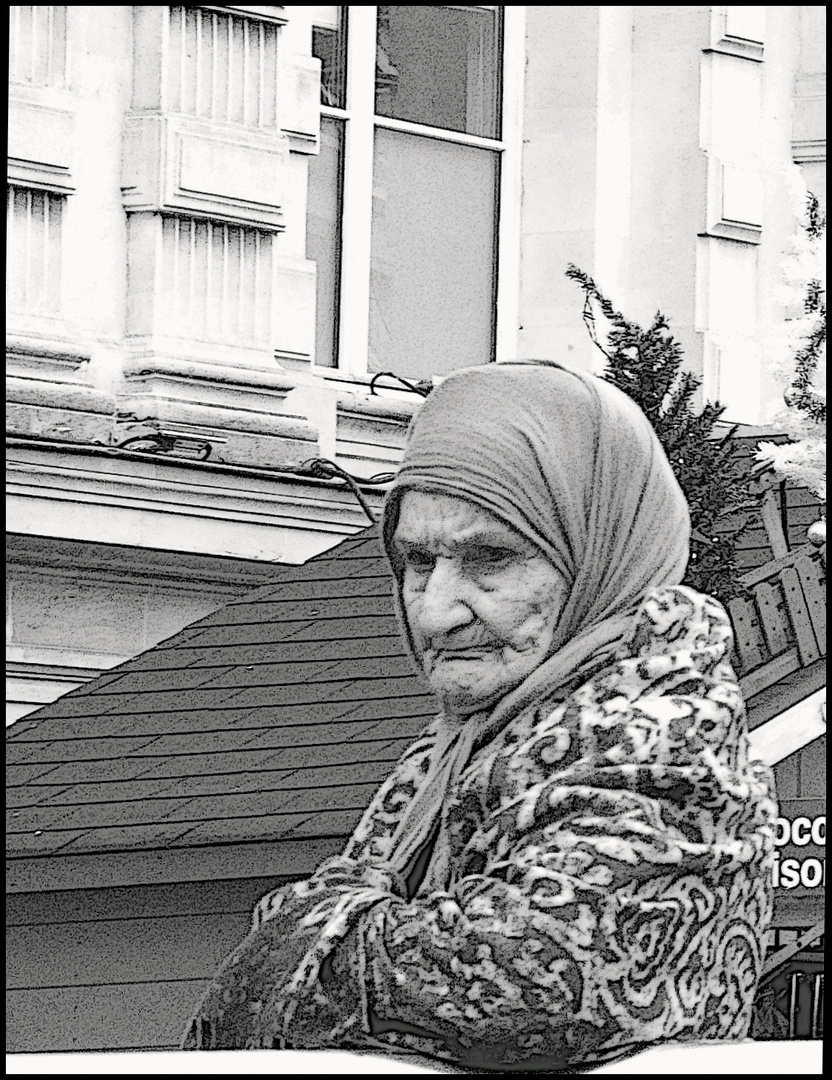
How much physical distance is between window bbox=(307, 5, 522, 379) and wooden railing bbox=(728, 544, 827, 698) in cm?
234

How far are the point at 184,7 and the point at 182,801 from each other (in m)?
2.78

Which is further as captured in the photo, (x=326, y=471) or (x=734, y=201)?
(x=734, y=201)

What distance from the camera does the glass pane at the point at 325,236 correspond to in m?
9.14

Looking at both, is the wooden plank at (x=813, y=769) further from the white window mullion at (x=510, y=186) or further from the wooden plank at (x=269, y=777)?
the white window mullion at (x=510, y=186)

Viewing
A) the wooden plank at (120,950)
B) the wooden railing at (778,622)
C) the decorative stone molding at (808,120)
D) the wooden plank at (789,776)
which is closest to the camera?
the wooden plank at (120,950)

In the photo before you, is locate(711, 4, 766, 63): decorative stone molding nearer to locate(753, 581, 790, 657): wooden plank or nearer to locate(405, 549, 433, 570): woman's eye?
locate(753, 581, 790, 657): wooden plank

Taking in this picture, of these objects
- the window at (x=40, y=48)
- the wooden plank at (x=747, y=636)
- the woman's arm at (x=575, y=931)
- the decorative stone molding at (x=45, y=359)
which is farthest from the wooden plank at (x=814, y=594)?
the woman's arm at (x=575, y=931)

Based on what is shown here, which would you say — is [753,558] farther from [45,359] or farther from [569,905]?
[569,905]

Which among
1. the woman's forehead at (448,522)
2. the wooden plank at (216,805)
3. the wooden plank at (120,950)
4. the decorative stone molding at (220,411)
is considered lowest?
the wooden plank at (120,950)

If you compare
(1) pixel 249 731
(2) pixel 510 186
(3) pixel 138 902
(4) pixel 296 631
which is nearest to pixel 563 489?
(3) pixel 138 902

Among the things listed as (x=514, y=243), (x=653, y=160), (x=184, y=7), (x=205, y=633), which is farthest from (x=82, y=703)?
(x=653, y=160)

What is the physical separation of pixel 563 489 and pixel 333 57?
20.6ft

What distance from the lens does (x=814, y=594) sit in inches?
280

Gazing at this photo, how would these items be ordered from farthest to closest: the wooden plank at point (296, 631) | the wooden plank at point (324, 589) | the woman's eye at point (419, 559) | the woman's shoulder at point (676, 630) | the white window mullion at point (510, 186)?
the white window mullion at point (510, 186) → the wooden plank at point (324, 589) → the wooden plank at point (296, 631) → the woman's eye at point (419, 559) → the woman's shoulder at point (676, 630)
